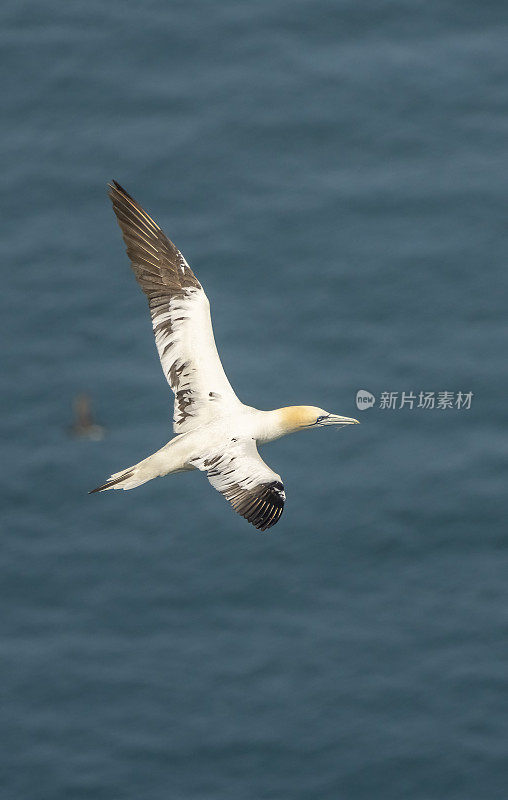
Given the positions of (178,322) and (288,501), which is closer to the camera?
(178,322)

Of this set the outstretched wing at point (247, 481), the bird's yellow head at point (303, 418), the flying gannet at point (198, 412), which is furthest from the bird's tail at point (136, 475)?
the bird's yellow head at point (303, 418)

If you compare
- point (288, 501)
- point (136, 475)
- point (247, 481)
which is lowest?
point (247, 481)

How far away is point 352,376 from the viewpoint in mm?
70062

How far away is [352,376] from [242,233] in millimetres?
8165

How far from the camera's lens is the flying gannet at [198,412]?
3791cm

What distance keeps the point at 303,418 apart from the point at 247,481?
92.7 inches

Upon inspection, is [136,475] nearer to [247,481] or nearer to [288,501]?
[247,481]

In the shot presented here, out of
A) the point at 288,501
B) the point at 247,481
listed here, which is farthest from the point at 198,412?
the point at 288,501

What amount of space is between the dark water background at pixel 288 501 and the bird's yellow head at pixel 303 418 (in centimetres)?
2797

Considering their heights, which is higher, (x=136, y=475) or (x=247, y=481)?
(x=136, y=475)

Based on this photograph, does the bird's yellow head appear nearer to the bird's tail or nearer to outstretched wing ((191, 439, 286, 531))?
outstretched wing ((191, 439, 286, 531))

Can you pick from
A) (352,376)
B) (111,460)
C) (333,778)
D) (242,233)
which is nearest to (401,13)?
(242,233)

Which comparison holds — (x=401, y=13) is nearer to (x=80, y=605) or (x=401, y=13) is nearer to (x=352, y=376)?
(x=352, y=376)

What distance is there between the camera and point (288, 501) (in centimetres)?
6675
